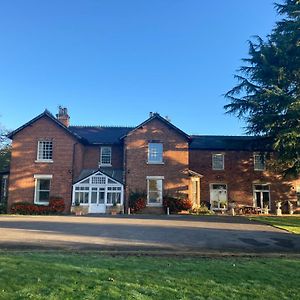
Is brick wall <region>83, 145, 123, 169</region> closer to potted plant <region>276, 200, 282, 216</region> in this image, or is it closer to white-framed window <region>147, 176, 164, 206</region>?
white-framed window <region>147, 176, 164, 206</region>

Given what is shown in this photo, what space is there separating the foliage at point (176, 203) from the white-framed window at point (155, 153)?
335 cm

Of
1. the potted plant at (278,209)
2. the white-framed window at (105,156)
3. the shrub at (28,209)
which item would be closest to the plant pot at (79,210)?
the shrub at (28,209)

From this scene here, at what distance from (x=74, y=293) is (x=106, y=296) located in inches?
22.2

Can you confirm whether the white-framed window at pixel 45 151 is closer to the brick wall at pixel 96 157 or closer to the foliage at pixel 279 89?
the brick wall at pixel 96 157

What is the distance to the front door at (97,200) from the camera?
1196 inches

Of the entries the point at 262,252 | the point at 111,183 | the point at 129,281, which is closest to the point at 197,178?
the point at 111,183

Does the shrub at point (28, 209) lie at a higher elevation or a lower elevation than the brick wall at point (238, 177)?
lower

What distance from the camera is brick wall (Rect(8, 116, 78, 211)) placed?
30.4 meters

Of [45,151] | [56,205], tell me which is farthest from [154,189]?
[45,151]

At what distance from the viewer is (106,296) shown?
5977mm

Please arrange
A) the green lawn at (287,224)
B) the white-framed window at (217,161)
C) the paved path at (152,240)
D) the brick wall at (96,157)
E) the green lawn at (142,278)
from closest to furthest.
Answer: the green lawn at (142,278)
the paved path at (152,240)
the green lawn at (287,224)
the brick wall at (96,157)
the white-framed window at (217,161)

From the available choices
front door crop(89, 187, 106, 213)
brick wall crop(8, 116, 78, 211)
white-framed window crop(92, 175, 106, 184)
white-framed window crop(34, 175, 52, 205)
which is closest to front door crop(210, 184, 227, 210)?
front door crop(89, 187, 106, 213)

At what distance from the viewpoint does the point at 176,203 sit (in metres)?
30.1

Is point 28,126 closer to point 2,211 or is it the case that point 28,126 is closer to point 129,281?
point 2,211
